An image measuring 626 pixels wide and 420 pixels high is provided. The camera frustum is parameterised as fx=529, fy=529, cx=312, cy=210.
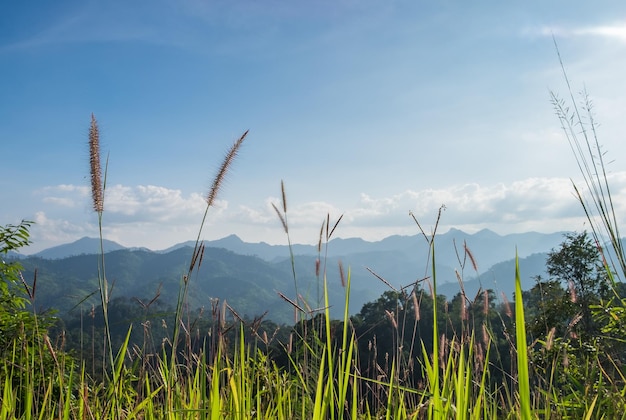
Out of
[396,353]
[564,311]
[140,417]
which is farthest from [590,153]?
[564,311]

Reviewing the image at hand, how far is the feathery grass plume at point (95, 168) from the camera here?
271cm

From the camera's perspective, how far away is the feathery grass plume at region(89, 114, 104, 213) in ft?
8.87

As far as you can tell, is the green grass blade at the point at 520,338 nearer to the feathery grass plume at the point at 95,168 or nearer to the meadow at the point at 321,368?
the meadow at the point at 321,368

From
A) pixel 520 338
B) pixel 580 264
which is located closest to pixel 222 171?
pixel 520 338

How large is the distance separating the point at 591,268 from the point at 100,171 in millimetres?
26561

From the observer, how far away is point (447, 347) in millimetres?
3789

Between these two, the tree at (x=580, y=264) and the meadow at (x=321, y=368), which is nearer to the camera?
the meadow at (x=321, y=368)

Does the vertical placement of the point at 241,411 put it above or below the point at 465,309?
below

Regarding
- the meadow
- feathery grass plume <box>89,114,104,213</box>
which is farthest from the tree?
feathery grass plume <box>89,114,104,213</box>

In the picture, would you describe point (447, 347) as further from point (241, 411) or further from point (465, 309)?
point (241, 411)

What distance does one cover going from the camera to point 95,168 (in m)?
2.80

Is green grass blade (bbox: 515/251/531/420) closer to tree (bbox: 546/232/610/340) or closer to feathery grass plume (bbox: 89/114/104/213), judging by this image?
feathery grass plume (bbox: 89/114/104/213)

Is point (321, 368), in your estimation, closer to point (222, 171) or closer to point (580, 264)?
point (222, 171)

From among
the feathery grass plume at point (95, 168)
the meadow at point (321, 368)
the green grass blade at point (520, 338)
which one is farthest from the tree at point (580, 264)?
the green grass blade at point (520, 338)
